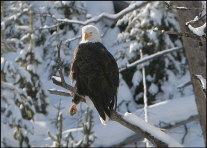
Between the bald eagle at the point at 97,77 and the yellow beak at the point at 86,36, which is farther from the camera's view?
the yellow beak at the point at 86,36

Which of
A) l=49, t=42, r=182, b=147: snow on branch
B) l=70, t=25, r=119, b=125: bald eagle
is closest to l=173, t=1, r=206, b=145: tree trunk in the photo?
l=70, t=25, r=119, b=125: bald eagle

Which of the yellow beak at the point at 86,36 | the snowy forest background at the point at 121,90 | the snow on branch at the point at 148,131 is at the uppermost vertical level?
the yellow beak at the point at 86,36

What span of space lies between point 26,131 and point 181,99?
3.10 metres

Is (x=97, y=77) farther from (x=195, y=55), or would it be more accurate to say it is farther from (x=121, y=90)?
(x=121, y=90)

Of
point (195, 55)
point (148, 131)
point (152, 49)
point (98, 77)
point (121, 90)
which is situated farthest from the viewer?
point (121, 90)

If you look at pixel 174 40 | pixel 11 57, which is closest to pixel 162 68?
pixel 174 40

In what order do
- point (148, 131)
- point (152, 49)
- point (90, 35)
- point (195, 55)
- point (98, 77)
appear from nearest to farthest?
point (148, 131) < point (98, 77) < point (90, 35) < point (195, 55) < point (152, 49)

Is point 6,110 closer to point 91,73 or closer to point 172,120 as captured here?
point 172,120

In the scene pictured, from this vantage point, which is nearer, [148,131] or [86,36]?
[148,131]

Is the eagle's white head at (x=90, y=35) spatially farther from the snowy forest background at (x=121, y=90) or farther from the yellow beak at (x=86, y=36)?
the snowy forest background at (x=121, y=90)

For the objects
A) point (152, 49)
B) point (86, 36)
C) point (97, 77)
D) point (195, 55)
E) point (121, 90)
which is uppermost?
point (86, 36)

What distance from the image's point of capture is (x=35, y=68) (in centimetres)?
851

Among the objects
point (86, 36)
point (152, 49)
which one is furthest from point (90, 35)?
point (152, 49)

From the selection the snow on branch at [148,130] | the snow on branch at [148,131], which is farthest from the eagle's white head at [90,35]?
the snow on branch at [148,131]
